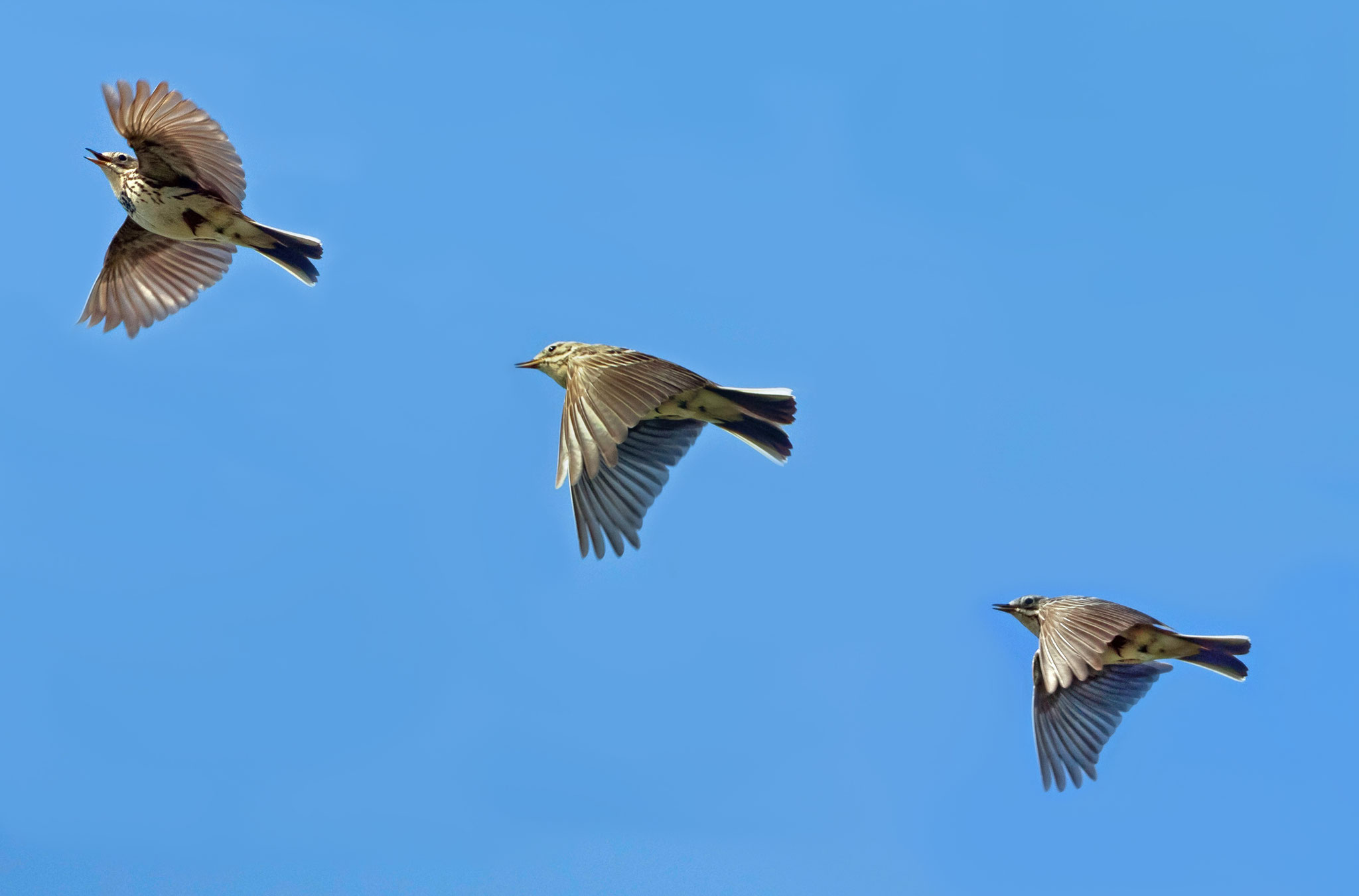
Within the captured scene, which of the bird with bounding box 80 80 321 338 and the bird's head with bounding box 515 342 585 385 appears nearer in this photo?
the bird's head with bounding box 515 342 585 385

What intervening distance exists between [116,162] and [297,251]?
193 centimetres

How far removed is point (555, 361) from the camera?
42.1 feet

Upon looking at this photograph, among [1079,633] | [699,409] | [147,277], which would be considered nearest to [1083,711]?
[1079,633]

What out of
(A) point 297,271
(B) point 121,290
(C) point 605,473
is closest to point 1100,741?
(C) point 605,473

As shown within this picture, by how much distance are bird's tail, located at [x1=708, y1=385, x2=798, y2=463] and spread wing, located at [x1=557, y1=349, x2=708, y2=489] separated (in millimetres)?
446

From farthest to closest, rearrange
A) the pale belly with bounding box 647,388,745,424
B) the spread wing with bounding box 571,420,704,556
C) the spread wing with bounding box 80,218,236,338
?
the spread wing with bounding box 80,218,236,338 < the pale belly with bounding box 647,388,745,424 < the spread wing with bounding box 571,420,704,556

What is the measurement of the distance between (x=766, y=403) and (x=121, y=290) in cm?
766

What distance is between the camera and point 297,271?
14.2 m

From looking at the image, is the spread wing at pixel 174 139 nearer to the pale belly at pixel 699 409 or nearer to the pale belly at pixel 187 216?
the pale belly at pixel 187 216

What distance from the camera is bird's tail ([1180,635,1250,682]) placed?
504 inches

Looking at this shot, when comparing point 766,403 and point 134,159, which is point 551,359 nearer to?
point 766,403

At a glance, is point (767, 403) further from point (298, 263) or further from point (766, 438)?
point (298, 263)

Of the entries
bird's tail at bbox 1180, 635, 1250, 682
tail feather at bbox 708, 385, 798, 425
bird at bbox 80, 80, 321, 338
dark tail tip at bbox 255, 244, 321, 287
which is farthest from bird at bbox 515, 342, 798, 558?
bird's tail at bbox 1180, 635, 1250, 682

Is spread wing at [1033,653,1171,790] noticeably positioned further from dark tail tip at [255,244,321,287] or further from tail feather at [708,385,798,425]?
dark tail tip at [255,244,321,287]
